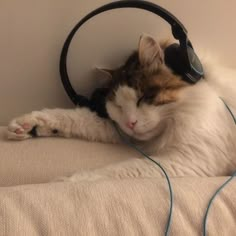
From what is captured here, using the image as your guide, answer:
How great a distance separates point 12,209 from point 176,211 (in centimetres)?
31

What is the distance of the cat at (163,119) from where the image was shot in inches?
39.9

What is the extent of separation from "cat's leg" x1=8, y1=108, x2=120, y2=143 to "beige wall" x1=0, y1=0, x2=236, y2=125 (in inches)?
5.8

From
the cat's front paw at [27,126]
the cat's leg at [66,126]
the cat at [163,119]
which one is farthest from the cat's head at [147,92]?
the cat's front paw at [27,126]

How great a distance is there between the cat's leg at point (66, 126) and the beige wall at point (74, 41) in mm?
148

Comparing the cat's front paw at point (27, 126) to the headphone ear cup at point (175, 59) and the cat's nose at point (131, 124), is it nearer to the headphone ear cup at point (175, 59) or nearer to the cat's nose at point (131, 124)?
the cat's nose at point (131, 124)

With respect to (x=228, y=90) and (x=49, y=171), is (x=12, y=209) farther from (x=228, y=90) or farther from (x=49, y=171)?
(x=228, y=90)

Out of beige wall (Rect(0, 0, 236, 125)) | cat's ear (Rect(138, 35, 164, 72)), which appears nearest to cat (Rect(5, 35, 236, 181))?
cat's ear (Rect(138, 35, 164, 72))

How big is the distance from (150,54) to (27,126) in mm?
442

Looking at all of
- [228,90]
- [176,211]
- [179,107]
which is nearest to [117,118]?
[179,107]

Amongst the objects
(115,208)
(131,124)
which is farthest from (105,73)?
(115,208)

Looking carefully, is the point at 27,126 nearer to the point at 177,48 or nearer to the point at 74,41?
the point at 74,41

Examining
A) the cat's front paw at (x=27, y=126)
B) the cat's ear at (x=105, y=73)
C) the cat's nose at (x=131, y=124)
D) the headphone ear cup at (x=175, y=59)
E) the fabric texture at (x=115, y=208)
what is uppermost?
the headphone ear cup at (x=175, y=59)

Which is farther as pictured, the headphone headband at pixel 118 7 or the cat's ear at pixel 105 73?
the cat's ear at pixel 105 73

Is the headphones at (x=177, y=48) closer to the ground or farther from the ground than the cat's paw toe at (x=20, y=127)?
farther from the ground
